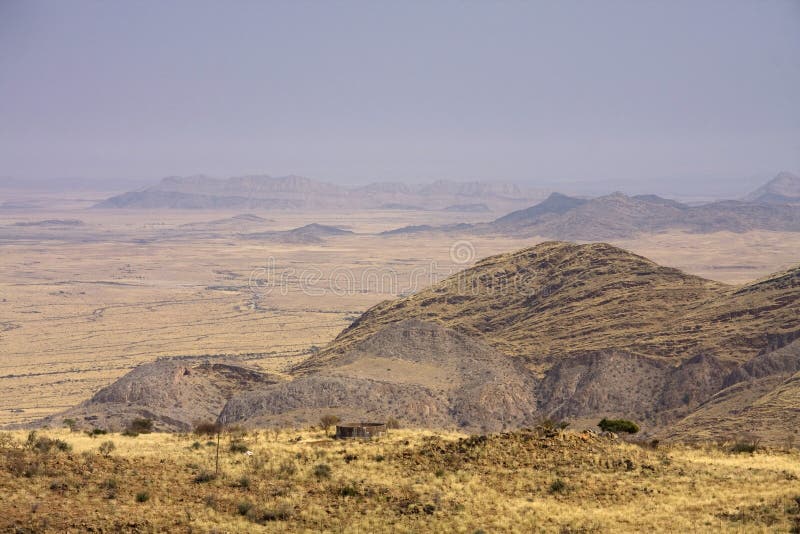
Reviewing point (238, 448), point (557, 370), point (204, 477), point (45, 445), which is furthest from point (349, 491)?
point (557, 370)

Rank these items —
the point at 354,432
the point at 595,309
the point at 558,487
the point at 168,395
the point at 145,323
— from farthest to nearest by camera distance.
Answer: the point at 145,323 < the point at 595,309 < the point at 168,395 < the point at 354,432 < the point at 558,487

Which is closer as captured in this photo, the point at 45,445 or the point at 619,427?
the point at 45,445

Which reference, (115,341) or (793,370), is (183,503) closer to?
(793,370)

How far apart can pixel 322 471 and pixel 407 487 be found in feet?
8.86

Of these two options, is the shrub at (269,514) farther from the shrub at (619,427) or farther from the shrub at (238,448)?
the shrub at (619,427)

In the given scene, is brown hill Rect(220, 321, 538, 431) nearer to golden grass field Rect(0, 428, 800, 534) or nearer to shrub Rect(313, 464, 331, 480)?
golden grass field Rect(0, 428, 800, 534)

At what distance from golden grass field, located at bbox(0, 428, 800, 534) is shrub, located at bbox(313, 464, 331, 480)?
34mm

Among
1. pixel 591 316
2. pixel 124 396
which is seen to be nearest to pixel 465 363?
pixel 591 316

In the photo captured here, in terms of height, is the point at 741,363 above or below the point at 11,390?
above

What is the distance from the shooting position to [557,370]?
215 ft

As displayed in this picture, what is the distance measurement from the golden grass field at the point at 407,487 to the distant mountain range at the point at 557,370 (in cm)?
1993

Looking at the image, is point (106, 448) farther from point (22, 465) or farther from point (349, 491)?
point (349, 491)

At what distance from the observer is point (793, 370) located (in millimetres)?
56969

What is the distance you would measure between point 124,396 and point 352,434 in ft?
116
